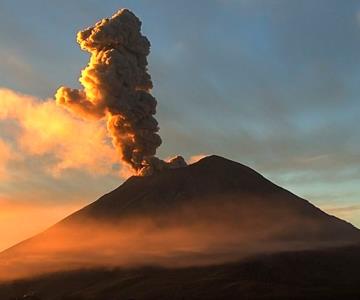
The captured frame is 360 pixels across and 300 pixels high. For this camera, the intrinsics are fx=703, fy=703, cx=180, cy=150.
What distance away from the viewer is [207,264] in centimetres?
19000

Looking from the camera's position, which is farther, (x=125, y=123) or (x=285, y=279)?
(x=125, y=123)

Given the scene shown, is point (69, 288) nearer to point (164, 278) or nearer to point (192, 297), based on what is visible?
Answer: point (164, 278)

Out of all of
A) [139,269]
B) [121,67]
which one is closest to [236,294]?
[139,269]

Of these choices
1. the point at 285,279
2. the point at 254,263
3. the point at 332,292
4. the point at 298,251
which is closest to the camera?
the point at 332,292

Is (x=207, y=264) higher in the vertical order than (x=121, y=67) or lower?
lower

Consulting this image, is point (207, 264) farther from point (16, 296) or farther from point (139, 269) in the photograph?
point (16, 296)

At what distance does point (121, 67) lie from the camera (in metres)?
199

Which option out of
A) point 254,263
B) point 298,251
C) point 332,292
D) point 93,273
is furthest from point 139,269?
point 332,292

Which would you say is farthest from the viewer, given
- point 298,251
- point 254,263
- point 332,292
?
point 298,251

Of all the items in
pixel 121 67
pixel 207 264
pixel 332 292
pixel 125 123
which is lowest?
pixel 332 292

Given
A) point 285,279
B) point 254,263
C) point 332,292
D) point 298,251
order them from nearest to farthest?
point 332,292 < point 285,279 < point 254,263 < point 298,251

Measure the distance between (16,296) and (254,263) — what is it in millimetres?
62962

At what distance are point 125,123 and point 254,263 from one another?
2101 inches

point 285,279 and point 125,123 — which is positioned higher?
point 125,123
